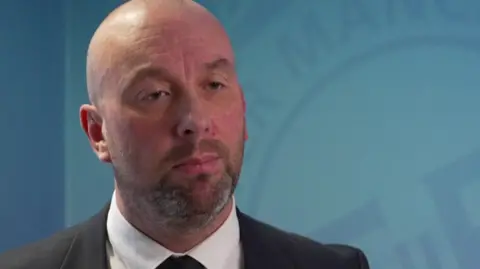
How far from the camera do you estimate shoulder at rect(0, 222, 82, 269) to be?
801 millimetres

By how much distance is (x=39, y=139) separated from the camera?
5.16 ft

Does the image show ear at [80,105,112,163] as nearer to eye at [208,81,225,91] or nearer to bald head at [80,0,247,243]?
bald head at [80,0,247,243]

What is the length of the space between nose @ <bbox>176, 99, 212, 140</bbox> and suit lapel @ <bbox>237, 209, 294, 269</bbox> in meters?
0.16

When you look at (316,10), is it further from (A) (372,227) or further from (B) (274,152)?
(A) (372,227)

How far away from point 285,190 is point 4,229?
0.56 meters

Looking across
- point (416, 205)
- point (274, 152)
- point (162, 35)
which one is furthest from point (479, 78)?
point (162, 35)

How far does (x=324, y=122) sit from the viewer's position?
137 centimetres

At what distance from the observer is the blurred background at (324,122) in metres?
1.25

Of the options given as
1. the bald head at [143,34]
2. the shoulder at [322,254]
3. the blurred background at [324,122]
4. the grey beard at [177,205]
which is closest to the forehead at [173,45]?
the bald head at [143,34]

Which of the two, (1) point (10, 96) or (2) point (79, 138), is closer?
(1) point (10, 96)

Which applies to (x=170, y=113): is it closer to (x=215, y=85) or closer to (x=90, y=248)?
(x=215, y=85)

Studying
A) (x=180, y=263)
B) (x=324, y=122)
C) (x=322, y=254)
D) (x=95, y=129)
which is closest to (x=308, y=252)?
(x=322, y=254)

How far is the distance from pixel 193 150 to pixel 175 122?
33mm

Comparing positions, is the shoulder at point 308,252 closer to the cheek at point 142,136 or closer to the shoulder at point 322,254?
the shoulder at point 322,254
